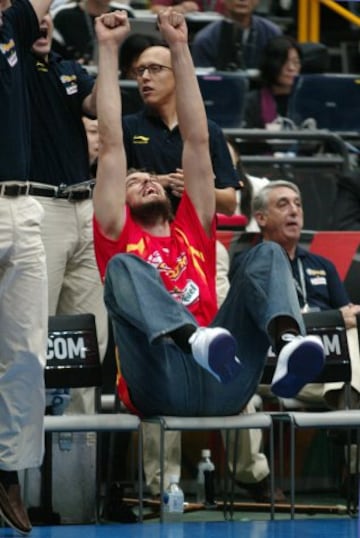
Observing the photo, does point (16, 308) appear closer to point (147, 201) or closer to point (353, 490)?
point (147, 201)

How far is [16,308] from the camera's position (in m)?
6.13

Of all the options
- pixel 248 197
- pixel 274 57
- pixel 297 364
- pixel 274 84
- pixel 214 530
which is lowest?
pixel 214 530

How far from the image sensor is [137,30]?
39.0 ft

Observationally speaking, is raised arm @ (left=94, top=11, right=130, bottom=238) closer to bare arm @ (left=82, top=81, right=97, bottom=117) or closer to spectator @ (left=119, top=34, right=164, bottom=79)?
bare arm @ (left=82, top=81, right=97, bottom=117)

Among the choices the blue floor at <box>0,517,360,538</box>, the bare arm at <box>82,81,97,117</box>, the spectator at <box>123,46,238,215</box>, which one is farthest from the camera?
the spectator at <box>123,46,238,215</box>

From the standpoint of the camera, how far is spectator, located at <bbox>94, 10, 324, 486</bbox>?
629cm

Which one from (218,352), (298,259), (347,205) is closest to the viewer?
(218,352)

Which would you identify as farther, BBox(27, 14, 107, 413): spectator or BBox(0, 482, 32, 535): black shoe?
BBox(27, 14, 107, 413): spectator

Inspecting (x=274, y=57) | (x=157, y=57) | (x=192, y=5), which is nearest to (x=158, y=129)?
(x=157, y=57)

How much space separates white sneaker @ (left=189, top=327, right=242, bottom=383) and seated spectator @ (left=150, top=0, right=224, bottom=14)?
25.3 ft

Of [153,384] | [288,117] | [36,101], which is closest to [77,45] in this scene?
[288,117]

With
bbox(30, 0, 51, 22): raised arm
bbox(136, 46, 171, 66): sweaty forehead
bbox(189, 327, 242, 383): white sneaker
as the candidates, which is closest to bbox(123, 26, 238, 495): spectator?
bbox(136, 46, 171, 66): sweaty forehead

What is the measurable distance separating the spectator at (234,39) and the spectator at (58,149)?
4860 millimetres

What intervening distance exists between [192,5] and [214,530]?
7.99 metres
